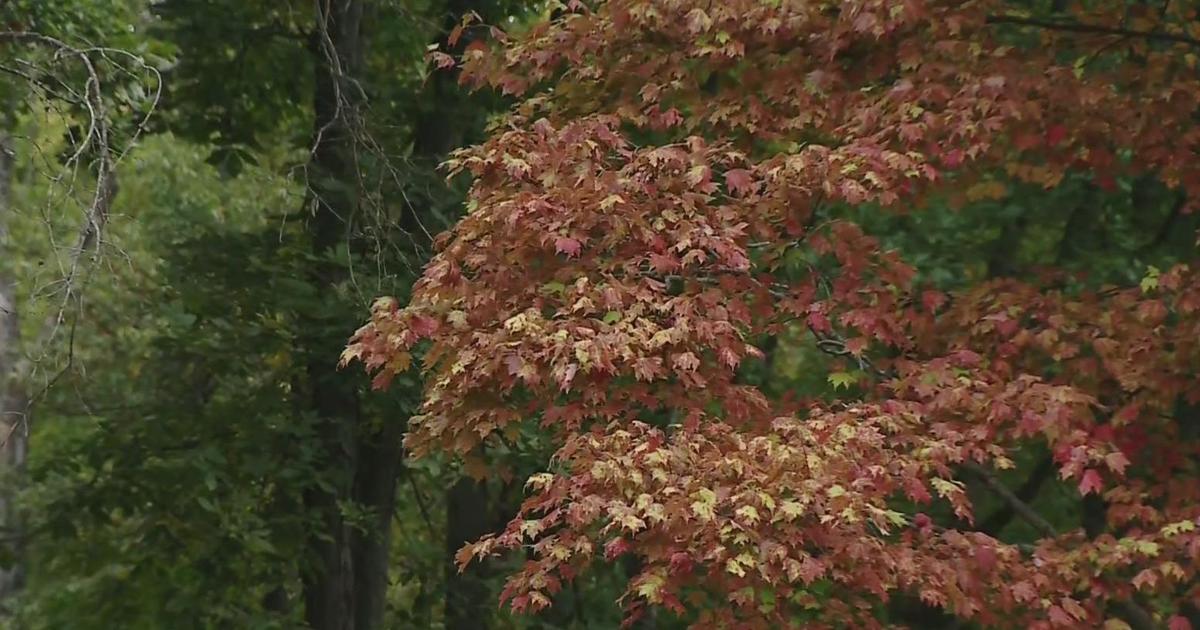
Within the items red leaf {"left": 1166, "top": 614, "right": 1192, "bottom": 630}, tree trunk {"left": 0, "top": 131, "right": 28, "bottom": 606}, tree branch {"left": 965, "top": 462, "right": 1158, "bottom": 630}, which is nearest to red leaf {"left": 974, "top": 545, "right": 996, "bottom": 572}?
tree branch {"left": 965, "top": 462, "right": 1158, "bottom": 630}

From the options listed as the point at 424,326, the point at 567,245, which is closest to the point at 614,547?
the point at 567,245

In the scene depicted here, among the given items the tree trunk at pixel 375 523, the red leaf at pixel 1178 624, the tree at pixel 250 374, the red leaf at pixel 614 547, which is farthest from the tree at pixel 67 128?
the red leaf at pixel 1178 624

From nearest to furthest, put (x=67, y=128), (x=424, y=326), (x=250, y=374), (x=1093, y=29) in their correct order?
(x=424, y=326) → (x=67, y=128) → (x=1093, y=29) → (x=250, y=374)

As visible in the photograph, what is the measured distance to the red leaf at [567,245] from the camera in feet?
14.3

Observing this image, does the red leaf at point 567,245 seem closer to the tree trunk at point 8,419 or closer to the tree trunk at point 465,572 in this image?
the tree trunk at point 8,419

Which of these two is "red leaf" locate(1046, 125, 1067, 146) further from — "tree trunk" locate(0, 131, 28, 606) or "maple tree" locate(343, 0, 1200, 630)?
"tree trunk" locate(0, 131, 28, 606)

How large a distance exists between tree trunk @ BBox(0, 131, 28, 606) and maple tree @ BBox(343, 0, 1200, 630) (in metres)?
1.74

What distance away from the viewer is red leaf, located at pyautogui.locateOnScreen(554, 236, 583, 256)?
172 inches

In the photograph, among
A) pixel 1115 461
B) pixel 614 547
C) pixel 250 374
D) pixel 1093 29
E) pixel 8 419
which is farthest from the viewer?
pixel 8 419

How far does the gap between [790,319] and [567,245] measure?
1.61 meters

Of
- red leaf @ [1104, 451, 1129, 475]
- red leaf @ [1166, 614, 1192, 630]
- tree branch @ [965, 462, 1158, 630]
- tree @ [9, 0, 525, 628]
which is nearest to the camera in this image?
red leaf @ [1104, 451, 1129, 475]

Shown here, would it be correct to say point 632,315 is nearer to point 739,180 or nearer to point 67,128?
point 739,180

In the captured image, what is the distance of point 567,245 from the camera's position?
4383 millimetres

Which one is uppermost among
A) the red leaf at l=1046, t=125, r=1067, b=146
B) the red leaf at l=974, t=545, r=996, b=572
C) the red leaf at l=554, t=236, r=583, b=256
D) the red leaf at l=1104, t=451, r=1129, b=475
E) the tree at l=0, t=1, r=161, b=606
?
the tree at l=0, t=1, r=161, b=606
